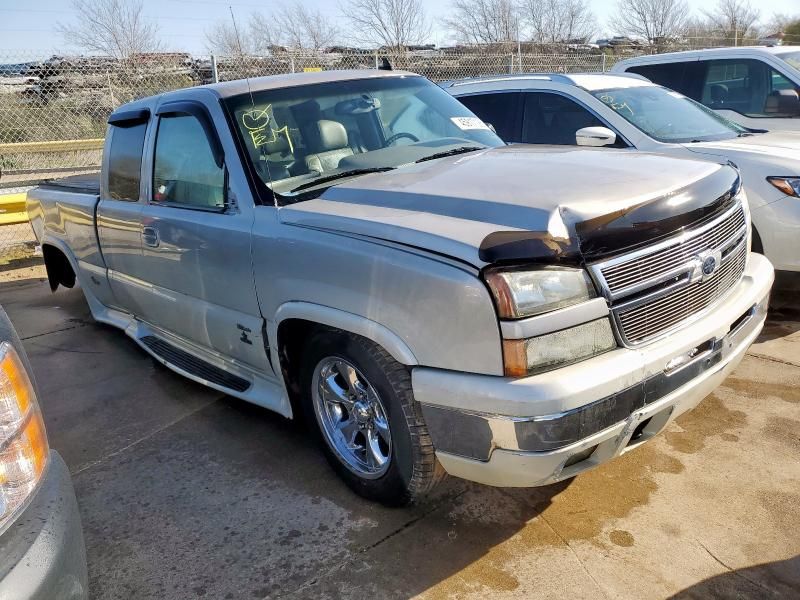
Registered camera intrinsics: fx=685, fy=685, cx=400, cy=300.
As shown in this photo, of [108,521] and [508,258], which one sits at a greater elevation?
[508,258]

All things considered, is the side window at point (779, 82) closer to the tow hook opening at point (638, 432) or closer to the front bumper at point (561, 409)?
the front bumper at point (561, 409)

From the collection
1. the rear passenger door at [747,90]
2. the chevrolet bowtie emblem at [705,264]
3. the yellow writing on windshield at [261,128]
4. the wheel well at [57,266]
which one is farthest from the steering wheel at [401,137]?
the rear passenger door at [747,90]

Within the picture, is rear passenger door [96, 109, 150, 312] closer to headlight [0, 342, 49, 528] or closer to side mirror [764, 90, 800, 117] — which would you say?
headlight [0, 342, 49, 528]

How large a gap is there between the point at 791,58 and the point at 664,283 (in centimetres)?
669

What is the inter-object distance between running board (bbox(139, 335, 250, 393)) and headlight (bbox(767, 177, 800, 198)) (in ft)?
12.2

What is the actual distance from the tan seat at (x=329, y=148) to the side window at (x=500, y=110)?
2854mm

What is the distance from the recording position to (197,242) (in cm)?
350

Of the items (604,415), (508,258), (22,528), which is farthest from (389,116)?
(22,528)

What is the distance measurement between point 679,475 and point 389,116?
236 centimetres

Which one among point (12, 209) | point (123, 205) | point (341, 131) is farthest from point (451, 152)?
point (12, 209)

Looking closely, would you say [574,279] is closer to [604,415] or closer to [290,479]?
[604,415]

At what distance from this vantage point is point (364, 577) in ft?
8.39

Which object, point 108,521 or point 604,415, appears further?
point 108,521

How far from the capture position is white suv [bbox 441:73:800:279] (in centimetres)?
463
